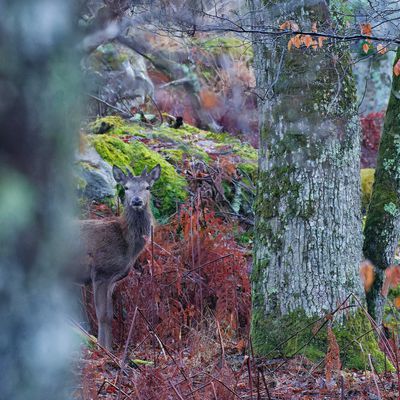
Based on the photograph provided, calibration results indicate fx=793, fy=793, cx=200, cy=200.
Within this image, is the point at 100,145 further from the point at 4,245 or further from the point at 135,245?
the point at 4,245

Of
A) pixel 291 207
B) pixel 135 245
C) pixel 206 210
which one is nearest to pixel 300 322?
pixel 291 207

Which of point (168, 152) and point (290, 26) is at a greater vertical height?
point (290, 26)

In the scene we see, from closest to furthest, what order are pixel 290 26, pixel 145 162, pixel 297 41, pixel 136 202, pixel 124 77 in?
pixel 297 41, pixel 290 26, pixel 136 202, pixel 145 162, pixel 124 77

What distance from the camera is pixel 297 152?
6738 mm

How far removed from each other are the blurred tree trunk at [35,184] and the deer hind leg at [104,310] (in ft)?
24.5

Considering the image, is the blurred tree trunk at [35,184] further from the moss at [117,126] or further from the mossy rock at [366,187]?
the mossy rock at [366,187]

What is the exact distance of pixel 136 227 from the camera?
9906 millimetres

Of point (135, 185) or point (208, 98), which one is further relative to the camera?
point (208, 98)

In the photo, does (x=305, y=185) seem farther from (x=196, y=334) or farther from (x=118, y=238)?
(x=118, y=238)

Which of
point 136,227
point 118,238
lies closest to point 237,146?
point 136,227

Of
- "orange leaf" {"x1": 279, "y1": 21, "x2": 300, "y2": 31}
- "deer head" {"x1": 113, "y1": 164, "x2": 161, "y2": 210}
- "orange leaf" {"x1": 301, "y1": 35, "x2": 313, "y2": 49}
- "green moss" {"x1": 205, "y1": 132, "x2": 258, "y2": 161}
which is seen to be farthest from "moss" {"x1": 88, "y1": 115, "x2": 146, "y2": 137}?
"orange leaf" {"x1": 301, "y1": 35, "x2": 313, "y2": 49}

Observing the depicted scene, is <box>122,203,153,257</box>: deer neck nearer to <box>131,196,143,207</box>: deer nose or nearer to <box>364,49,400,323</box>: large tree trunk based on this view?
<box>131,196,143,207</box>: deer nose

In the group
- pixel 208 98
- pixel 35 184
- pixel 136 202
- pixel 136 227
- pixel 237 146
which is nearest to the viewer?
pixel 35 184

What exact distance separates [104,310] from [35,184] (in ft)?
26.3
